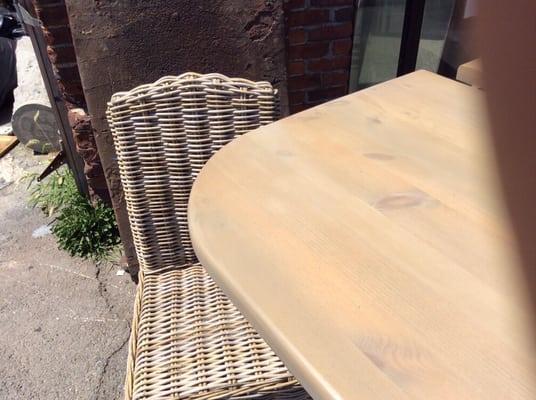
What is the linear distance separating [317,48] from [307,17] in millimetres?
152

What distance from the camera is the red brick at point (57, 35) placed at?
6.93 feet

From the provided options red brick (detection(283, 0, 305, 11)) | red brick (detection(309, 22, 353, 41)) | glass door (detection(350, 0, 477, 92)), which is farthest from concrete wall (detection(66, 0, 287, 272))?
glass door (detection(350, 0, 477, 92))

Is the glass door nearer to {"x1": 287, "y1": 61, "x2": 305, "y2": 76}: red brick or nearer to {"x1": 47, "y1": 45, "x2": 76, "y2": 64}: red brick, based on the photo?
{"x1": 287, "y1": 61, "x2": 305, "y2": 76}: red brick

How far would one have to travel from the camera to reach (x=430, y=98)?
4.44 feet

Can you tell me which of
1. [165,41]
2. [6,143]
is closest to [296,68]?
[165,41]

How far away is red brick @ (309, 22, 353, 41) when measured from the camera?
2270mm

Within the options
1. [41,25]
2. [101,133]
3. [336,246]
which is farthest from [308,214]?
[41,25]

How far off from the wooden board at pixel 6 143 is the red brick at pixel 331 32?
7.78ft

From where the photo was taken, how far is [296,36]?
225cm

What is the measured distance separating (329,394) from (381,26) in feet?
8.10

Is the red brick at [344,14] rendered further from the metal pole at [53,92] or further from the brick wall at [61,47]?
the metal pole at [53,92]

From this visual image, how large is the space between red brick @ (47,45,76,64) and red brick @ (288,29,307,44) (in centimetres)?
95

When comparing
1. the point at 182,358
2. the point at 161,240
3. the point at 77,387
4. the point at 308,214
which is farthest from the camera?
the point at 77,387

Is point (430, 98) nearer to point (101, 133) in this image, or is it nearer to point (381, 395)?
point (381, 395)
